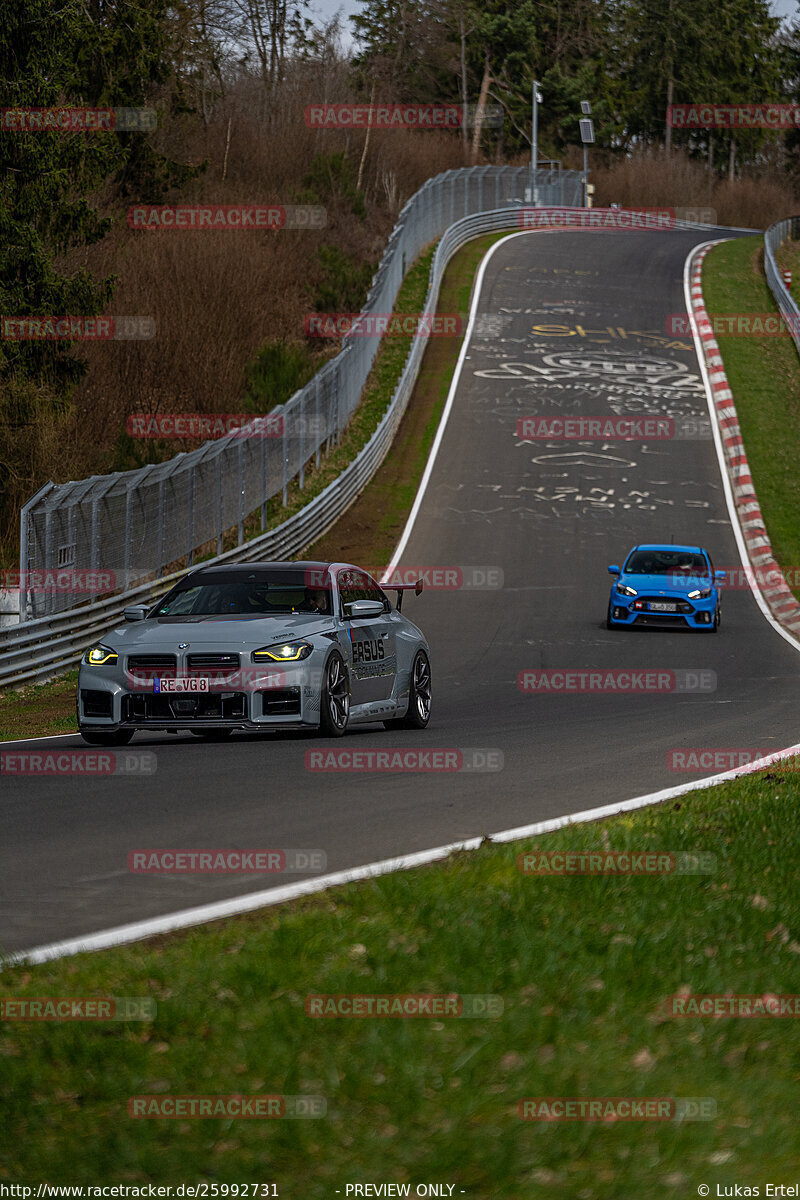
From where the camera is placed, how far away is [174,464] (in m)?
24.1

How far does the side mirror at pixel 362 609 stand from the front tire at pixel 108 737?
2.14 metres

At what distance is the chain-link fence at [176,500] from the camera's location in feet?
64.5

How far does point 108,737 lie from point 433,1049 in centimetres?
817

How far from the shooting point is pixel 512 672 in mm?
20500

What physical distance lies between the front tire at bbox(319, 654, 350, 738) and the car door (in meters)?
0.19

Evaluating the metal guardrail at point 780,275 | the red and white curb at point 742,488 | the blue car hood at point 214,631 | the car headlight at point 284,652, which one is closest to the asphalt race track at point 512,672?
the red and white curb at point 742,488

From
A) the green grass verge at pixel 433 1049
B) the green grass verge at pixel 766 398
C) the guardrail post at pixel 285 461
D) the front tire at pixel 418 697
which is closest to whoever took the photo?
the green grass verge at pixel 433 1049

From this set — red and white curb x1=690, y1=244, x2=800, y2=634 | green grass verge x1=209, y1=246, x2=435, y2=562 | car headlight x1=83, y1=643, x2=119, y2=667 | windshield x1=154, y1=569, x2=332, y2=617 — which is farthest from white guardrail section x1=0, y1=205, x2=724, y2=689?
red and white curb x1=690, y1=244, x2=800, y2=634

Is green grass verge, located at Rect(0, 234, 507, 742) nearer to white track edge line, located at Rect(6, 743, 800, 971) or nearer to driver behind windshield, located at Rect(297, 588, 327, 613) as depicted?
driver behind windshield, located at Rect(297, 588, 327, 613)

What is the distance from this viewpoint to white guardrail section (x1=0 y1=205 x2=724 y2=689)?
18.7 metres

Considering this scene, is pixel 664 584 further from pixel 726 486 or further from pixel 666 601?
pixel 726 486

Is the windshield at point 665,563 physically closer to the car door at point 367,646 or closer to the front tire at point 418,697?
the front tire at point 418,697

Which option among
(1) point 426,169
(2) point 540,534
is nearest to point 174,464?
(2) point 540,534

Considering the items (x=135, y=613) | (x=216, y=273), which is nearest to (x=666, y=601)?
(x=135, y=613)
